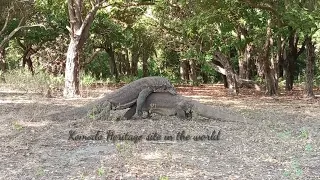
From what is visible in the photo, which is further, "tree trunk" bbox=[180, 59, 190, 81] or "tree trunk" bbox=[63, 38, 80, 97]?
"tree trunk" bbox=[180, 59, 190, 81]

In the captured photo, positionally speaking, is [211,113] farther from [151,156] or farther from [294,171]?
[294,171]

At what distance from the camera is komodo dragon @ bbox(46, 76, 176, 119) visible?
866 cm

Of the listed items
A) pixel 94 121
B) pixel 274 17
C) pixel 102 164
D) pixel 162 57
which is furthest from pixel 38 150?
pixel 162 57

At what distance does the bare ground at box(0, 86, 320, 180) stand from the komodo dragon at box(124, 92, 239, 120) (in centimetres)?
14

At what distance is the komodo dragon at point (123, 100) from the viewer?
8.66 m

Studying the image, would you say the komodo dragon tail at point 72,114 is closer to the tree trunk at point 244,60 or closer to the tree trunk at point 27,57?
the tree trunk at point 244,60

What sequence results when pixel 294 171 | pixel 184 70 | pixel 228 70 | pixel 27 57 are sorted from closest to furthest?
pixel 294 171 < pixel 228 70 < pixel 184 70 < pixel 27 57

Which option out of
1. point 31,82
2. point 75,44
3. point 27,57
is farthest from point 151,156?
point 27,57

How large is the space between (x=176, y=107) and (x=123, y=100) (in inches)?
41.4

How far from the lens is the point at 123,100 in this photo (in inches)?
342

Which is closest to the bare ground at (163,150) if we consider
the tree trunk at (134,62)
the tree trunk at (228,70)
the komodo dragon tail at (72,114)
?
the komodo dragon tail at (72,114)

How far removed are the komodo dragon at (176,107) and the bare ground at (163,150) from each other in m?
0.14

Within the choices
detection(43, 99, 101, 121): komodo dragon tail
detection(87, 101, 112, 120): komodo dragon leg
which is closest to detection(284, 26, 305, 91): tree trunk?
detection(87, 101, 112, 120): komodo dragon leg

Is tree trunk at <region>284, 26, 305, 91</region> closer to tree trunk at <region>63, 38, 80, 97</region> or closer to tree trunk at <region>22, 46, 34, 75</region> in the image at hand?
tree trunk at <region>63, 38, 80, 97</region>
